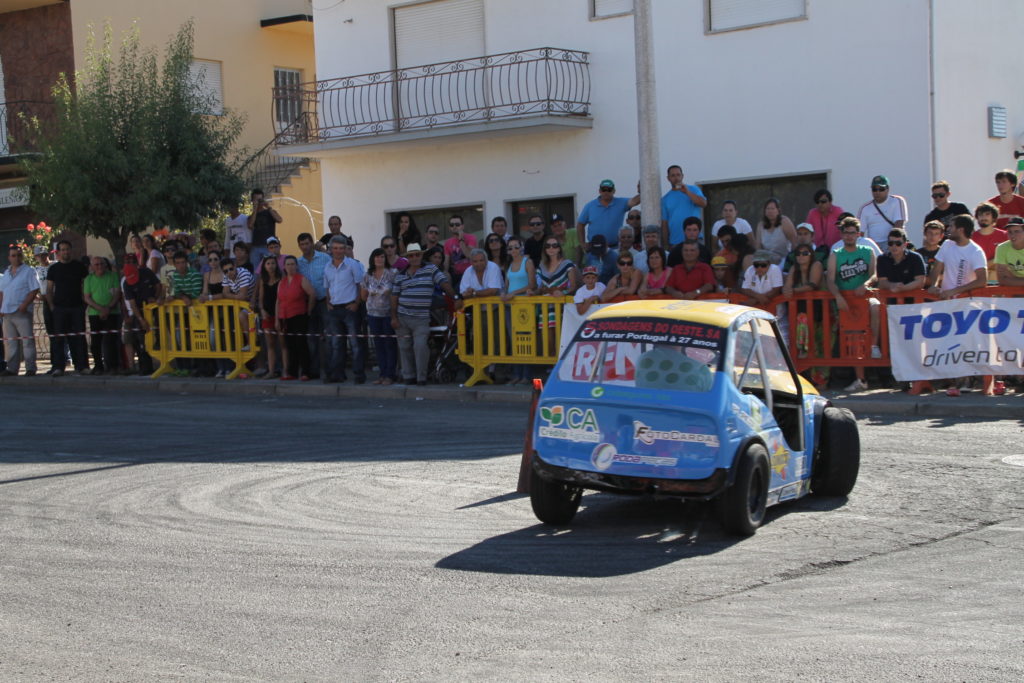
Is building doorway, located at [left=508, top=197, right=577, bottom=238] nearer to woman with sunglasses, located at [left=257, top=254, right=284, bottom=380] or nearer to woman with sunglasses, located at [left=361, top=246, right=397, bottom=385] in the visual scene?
woman with sunglasses, located at [left=361, top=246, right=397, bottom=385]

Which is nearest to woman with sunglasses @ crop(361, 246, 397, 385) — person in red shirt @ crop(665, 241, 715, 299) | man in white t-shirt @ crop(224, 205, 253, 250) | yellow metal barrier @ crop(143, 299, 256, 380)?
yellow metal barrier @ crop(143, 299, 256, 380)

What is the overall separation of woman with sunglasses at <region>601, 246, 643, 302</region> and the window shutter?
9.02 meters

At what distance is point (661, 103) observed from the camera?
21469mm

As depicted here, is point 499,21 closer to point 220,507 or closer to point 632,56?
point 632,56


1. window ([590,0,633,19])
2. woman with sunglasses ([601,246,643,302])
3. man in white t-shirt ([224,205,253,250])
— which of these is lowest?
woman with sunglasses ([601,246,643,302])

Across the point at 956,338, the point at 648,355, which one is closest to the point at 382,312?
the point at 956,338

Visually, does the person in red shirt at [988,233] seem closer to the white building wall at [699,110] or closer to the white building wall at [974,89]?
the white building wall at [699,110]

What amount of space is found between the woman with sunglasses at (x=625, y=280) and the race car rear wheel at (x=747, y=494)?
779 cm

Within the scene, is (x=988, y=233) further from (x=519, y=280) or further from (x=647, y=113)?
(x=519, y=280)

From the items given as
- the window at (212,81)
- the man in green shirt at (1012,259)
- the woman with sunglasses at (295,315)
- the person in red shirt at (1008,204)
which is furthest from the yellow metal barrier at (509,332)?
the window at (212,81)

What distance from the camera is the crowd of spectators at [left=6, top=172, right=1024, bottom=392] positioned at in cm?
1520

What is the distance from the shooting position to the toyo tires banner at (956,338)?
46.7 ft

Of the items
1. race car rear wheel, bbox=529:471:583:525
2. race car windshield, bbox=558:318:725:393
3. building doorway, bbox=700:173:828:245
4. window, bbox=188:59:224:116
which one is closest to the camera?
race car windshield, bbox=558:318:725:393

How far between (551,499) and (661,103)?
14011 mm
